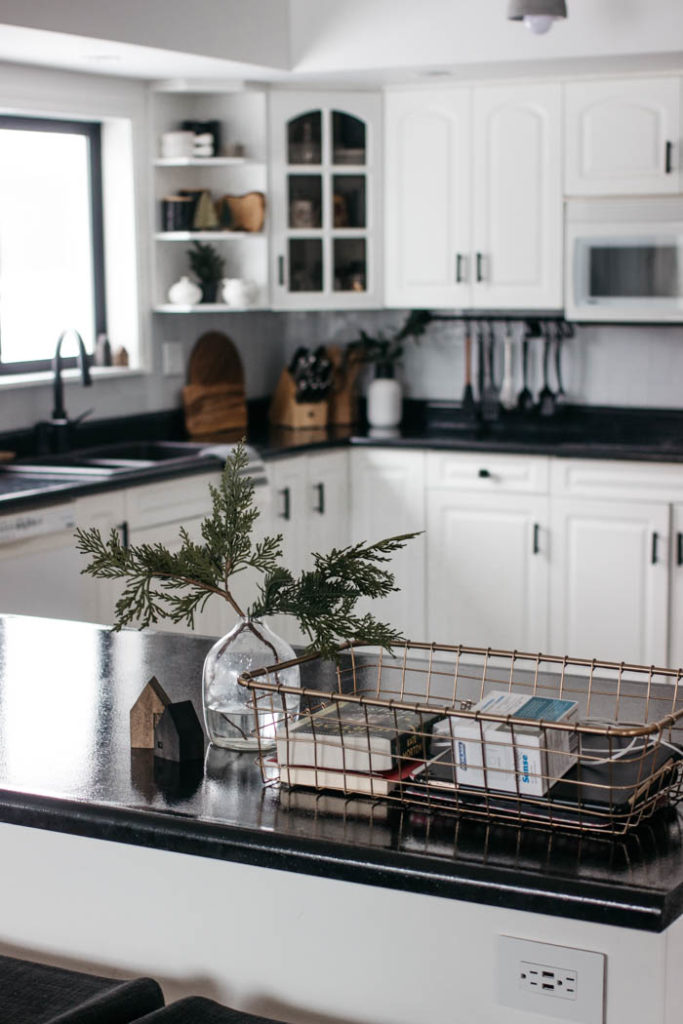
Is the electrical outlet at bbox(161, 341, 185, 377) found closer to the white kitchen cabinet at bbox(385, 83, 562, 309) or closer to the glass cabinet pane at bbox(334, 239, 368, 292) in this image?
the glass cabinet pane at bbox(334, 239, 368, 292)

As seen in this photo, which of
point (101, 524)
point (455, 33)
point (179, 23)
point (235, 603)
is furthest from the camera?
point (455, 33)

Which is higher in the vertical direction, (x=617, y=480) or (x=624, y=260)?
(x=624, y=260)

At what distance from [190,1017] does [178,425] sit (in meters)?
4.13

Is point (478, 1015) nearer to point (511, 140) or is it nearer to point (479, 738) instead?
point (479, 738)

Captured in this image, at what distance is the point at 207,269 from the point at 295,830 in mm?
3999

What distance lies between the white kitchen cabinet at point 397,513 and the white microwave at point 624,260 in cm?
84

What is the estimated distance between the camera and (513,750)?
4.71 feet

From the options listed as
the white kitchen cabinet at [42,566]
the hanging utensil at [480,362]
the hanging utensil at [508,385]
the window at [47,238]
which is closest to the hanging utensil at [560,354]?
the hanging utensil at [508,385]

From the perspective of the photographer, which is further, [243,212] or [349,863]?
[243,212]

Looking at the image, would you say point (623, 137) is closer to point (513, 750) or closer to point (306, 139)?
point (306, 139)

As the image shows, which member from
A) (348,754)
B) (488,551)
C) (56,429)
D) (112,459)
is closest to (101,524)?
(56,429)

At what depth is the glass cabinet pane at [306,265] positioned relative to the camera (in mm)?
5301

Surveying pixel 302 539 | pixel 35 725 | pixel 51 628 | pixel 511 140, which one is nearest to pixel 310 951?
pixel 35 725

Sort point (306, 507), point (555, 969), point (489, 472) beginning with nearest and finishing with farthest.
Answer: point (555, 969) < point (489, 472) < point (306, 507)
